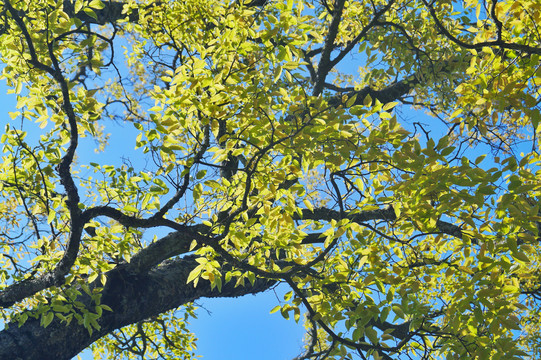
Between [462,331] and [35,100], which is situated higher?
[35,100]

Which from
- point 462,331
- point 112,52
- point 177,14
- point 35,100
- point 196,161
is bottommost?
point 462,331

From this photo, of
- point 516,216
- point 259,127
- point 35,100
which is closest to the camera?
point 516,216

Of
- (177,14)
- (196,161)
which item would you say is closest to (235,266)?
(196,161)

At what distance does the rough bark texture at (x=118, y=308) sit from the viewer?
5332 mm

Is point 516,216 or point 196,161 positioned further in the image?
point 196,161

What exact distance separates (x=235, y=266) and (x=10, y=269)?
11.4 ft

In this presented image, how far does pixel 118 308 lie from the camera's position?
602 centimetres

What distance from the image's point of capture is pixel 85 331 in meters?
5.79

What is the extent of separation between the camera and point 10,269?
6004 millimetres

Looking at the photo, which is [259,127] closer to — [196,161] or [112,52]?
[196,161]

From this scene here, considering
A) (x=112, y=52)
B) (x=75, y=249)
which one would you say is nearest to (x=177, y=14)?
(x=112, y=52)

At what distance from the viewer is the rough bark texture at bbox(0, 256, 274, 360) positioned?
17.5 feet

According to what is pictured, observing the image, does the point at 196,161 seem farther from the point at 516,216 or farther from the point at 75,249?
the point at 516,216

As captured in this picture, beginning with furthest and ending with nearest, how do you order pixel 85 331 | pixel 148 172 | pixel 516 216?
pixel 85 331 < pixel 148 172 < pixel 516 216
